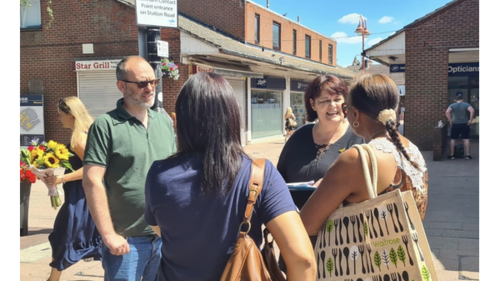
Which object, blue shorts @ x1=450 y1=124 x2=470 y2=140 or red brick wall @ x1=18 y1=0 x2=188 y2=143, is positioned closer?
blue shorts @ x1=450 y1=124 x2=470 y2=140

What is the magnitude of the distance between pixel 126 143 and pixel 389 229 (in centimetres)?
163

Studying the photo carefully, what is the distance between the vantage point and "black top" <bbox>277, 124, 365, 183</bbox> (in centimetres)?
289

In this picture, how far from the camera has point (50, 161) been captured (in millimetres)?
4730

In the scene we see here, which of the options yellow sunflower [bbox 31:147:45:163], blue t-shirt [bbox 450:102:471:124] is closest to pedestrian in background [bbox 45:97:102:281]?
yellow sunflower [bbox 31:147:45:163]

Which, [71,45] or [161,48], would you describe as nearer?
[161,48]

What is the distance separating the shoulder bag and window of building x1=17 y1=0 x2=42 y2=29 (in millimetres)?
18611

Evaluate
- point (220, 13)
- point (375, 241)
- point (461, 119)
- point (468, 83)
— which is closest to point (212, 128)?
point (375, 241)

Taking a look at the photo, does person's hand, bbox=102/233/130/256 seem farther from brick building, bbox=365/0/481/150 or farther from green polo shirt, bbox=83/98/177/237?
brick building, bbox=365/0/481/150

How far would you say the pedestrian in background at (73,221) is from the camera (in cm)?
426

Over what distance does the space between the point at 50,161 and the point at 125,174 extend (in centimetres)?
236

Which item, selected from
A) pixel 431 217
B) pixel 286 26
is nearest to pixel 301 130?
pixel 431 217

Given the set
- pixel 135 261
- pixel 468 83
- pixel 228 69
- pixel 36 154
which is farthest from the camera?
pixel 228 69

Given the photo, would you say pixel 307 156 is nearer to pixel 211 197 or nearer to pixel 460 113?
pixel 211 197

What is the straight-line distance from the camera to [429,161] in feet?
44.9
